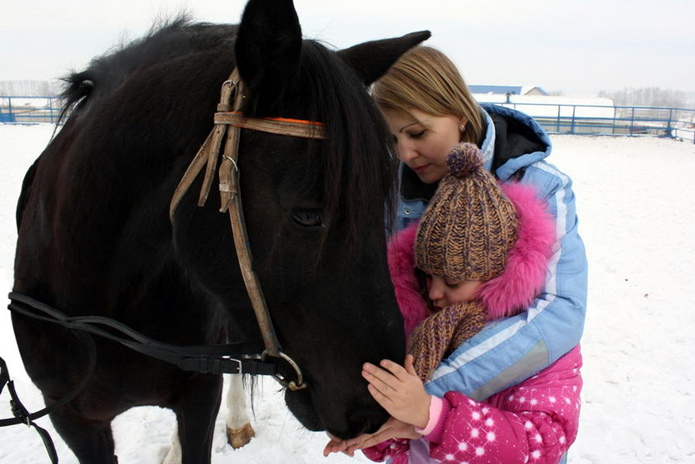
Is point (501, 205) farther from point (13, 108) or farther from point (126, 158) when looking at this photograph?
point (13, 108)

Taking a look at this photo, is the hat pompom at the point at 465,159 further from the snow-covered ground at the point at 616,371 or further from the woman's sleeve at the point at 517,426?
the snow-covered ground at the point at 616,371

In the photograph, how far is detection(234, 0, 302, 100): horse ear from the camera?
3.61ft

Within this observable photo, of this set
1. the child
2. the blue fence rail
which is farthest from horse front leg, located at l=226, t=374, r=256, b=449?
the blue fence rail

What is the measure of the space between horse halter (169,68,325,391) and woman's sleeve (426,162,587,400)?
1.84ft

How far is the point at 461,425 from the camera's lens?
1332 mm

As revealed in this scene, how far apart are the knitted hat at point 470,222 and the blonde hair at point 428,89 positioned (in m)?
0.23

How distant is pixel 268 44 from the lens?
1157mm

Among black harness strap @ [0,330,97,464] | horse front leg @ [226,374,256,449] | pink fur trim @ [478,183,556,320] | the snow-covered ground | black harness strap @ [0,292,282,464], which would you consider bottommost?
the snow-covered ground

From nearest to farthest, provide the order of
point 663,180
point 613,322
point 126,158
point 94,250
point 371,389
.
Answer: point 371,389 < point 126,158 < point 94,250 < point 613,322 < point 663,180

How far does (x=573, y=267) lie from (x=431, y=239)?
412mm

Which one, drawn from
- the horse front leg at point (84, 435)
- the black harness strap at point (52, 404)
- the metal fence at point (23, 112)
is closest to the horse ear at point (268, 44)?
the black harness strap at point (52, 404)

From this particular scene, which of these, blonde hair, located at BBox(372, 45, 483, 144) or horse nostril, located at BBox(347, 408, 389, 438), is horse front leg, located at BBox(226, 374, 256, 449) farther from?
blonde hair, located at BBox(372, 45, 483, 144)

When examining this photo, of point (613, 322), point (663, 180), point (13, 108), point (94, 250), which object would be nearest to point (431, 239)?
point (94, 250)

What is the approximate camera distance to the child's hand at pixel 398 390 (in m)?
1.25
